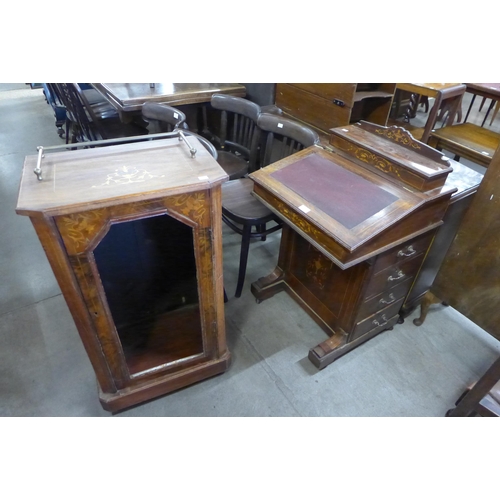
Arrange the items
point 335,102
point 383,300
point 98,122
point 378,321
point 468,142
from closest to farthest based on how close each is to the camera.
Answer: point 383,300 → point 378,321 → point 335,102 → point 468,142 → point 98,122

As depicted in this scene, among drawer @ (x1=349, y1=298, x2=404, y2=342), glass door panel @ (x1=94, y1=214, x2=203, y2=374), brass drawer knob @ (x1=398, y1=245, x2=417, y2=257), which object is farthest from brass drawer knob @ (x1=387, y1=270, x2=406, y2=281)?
glass door panel @ (x1=94, y1=214, x2=203, y2=374)

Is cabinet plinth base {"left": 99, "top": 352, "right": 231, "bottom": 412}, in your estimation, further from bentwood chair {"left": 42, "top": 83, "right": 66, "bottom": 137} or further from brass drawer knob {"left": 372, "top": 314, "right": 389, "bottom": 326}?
bentwood chair {"left": 42, "top": 83, "right": 66, "bottom": 137}

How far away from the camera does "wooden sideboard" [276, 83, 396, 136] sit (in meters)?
1.97

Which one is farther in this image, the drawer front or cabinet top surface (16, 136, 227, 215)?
the drawer front

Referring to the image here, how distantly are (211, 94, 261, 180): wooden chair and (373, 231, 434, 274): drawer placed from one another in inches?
44.0

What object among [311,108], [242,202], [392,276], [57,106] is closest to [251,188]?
[242,202]

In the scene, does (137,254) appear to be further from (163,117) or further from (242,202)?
(163,117)

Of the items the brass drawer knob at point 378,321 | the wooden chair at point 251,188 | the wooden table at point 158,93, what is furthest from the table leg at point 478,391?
the wooden table at point 158,93

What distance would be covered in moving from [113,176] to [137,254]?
0.53 m

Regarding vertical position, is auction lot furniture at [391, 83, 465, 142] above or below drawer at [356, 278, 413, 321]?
above

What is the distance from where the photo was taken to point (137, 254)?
1476 mm

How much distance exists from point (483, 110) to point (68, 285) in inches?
221

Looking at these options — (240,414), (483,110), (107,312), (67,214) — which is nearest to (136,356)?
(107,312)

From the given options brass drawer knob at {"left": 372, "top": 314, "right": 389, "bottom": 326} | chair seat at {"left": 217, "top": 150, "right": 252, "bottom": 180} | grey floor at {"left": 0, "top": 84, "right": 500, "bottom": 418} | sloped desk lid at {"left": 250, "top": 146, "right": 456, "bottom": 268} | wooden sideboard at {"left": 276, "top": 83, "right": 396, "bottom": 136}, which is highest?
wooden sideboard at {"left": 276, "top": 83, "right": 396, "bottom": 136}
